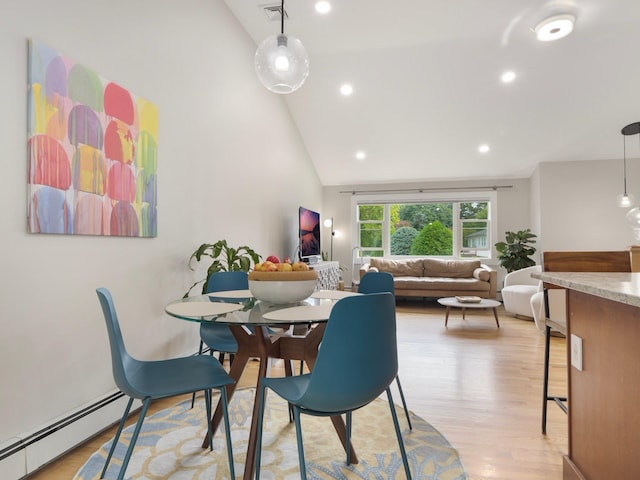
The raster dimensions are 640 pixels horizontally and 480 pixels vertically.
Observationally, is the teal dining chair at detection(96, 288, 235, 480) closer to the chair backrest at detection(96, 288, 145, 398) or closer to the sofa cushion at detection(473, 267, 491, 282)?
the chair backrest at detection(96, 288, 145, 398)

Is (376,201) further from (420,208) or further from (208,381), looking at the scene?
(208,381)

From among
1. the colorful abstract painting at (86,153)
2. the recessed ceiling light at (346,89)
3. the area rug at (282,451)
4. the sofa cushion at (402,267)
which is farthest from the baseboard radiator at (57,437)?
the sofa cushion at (402,267)

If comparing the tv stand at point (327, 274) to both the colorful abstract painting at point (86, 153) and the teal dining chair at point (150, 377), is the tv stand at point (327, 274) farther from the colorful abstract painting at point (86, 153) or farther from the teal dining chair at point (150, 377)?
the teal dining chair at point (150, 377)

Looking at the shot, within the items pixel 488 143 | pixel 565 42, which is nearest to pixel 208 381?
pixel 565 42

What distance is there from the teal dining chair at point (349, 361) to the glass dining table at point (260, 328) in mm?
182

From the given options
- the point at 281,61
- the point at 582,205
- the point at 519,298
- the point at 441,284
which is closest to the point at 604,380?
the point at 281,61

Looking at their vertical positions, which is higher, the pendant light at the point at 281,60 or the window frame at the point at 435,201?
the pendant light at the point at 281,60

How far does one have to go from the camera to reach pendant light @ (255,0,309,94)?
219cm

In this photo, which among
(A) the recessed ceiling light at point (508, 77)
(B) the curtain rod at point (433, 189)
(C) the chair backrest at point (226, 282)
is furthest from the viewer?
(B) the curtain rod at point (433, 189)

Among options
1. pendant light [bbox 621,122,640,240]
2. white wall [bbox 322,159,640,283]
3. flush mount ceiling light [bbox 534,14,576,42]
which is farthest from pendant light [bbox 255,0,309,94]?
white wall [bbox 322,159,640,283]

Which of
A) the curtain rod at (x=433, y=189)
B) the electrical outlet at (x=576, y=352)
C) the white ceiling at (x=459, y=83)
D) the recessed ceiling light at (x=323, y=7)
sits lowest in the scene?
the electrical outlet at (x=576, y=352)

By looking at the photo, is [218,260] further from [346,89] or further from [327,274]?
[346,89]

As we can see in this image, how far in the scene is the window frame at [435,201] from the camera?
23.5 feet

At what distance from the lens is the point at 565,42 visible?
165 inches
